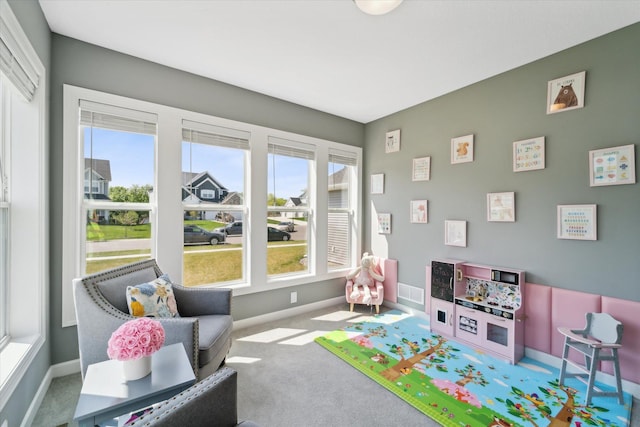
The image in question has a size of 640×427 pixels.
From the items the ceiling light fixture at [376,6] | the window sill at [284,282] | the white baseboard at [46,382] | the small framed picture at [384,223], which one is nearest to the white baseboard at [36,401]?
the white baseboard at [46,382]

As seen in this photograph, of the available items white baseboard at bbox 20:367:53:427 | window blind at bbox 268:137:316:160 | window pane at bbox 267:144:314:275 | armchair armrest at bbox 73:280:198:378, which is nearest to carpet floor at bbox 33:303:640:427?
white baseboard at bbox 20:367:53:427

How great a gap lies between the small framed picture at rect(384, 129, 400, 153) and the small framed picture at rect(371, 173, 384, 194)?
374 mm

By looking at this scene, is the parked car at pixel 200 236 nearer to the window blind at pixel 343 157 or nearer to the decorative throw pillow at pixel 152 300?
the decorative throw pillow at pixel 152 300

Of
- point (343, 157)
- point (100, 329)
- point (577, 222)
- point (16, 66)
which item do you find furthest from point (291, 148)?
point (577, 222)

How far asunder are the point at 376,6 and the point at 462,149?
6.28ft

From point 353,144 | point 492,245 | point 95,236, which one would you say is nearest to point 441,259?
point 492,245

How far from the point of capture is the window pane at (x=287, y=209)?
135 inches

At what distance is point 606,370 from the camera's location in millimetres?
2135

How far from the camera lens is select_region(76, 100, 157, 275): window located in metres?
2.35

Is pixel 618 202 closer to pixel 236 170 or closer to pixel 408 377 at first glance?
pixel 408 377

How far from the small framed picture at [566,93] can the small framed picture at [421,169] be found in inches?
48.7

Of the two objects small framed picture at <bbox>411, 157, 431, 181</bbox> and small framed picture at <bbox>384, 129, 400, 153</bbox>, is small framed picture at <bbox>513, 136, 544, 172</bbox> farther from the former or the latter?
small framed picture at <bbox>384, 129, 400, 153</bbox>

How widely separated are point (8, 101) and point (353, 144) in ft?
11.5

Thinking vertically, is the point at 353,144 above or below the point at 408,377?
above
